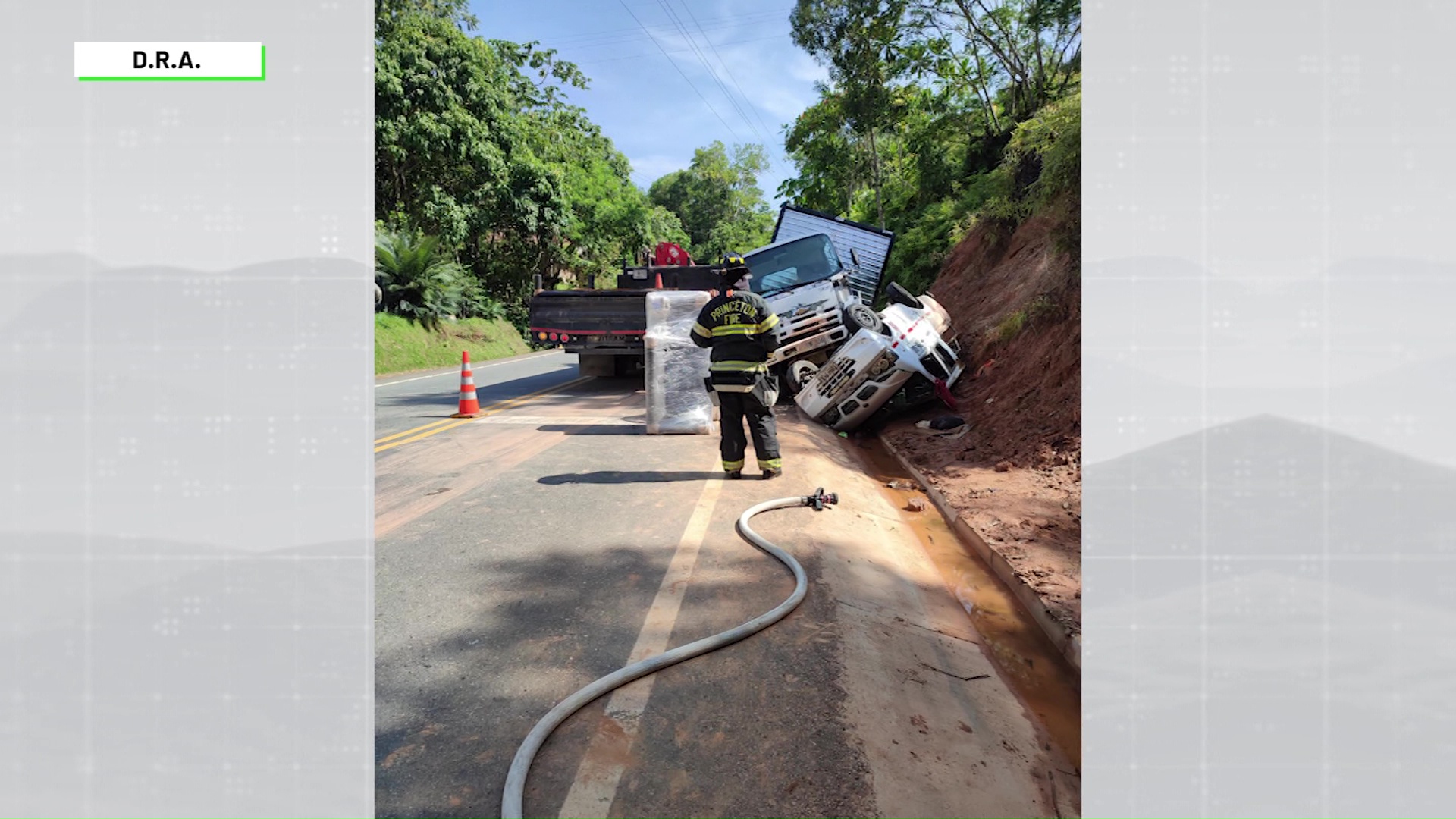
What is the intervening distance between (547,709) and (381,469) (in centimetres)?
488

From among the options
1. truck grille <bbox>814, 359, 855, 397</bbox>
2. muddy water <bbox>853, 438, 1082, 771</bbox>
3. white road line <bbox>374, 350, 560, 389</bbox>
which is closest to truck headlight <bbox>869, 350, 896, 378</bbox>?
truck grille <bbox>814, 359, 855, 397</bbox>

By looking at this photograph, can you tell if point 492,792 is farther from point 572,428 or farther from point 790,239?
point 790,239

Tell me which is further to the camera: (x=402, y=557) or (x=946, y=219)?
(x=946, y=219)

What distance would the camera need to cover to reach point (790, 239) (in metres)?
13.7

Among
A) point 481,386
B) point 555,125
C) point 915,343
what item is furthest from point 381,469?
point 555,125

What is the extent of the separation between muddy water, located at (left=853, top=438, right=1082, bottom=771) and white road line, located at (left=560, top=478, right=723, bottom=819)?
1615 mm

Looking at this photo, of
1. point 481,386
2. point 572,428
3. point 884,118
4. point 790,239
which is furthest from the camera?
point 884,118

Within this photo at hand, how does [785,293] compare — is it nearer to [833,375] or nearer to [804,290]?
[804,290]

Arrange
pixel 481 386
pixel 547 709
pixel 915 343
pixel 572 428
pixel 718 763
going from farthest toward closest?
pixel 481 386
pixel 915 343
pixel 572 428
pixel 547 709
pixel 718 763

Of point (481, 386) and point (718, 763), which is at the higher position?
point (481, 386)

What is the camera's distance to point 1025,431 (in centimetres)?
921

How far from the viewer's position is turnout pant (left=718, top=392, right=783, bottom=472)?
7.04 meters

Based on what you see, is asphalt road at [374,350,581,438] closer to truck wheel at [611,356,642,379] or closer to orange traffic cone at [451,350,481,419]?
orange traffic cone at [451,350,481,419]

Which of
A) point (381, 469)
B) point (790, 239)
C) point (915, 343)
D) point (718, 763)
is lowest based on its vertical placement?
point (718, 763)
